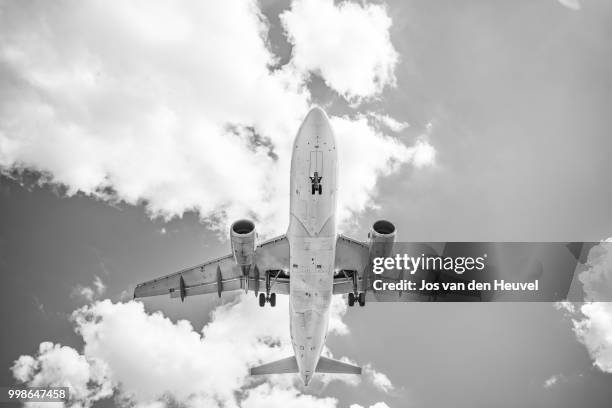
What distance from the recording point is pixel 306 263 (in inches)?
863

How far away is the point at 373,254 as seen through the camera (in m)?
22.2

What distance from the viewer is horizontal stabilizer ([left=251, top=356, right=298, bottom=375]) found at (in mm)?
31172

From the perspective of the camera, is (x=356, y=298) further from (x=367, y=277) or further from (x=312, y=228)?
(x=312, y=228)

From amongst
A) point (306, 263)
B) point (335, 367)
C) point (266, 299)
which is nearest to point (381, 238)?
point (306, 263)

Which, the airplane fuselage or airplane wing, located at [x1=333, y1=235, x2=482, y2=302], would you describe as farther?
airplane wing, located at [x1=333, y1=235, x2=482, y2=302]

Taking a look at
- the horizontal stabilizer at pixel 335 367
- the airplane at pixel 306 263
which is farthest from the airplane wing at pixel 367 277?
the horizontal stabilizer at pixel 335 367

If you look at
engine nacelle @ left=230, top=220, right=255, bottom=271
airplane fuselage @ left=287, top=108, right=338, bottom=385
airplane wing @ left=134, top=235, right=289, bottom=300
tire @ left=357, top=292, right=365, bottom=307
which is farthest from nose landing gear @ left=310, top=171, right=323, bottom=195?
tire @ left=357, top=292, right=365, bottom=307

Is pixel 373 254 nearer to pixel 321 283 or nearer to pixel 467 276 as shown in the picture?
pixel 321 283

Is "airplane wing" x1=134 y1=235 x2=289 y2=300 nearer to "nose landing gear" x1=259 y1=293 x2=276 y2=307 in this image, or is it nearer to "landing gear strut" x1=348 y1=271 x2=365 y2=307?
"nose landing gear" x1=259 y1=293 x2=276 y2=307

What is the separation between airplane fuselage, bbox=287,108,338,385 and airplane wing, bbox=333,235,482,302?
2874mm

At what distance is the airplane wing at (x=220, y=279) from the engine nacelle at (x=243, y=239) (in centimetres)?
365

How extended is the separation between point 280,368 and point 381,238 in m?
14.3

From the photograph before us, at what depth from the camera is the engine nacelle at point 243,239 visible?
21656 millimetres

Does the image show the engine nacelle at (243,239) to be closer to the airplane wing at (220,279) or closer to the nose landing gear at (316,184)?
the airplane wing at (220,279)
